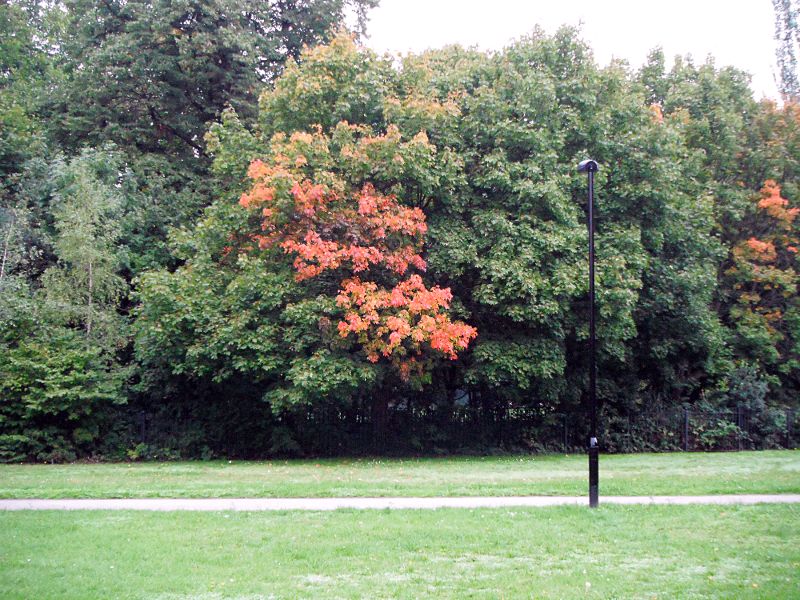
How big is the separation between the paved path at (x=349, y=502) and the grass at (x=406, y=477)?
0.49 metres

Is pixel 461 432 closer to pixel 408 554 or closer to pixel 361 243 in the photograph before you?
pixel 361 243

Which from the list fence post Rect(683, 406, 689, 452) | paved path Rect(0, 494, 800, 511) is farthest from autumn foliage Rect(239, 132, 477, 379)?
fence post Rect(683, 406, 689, 452)

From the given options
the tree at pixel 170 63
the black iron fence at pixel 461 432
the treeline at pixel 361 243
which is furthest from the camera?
the tree at pixel 170 63

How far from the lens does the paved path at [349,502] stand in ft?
39.5

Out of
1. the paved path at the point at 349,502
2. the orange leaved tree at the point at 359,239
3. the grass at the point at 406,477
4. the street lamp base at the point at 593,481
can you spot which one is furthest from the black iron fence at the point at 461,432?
the street lamp base at the point at 593,481

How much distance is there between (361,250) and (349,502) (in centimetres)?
742

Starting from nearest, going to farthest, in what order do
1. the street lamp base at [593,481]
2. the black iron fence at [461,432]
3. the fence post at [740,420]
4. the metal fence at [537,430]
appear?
1. the street lamp base at [593,481]
2. the black iron fence at [461,432]
3. the metal fence at [537,430]
4. the fence post at [740,420]

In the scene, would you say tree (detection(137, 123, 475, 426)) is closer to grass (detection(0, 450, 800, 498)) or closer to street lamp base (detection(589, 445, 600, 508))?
grass (detection(0, 450, 800, 498))

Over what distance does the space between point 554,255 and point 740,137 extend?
41.7ft

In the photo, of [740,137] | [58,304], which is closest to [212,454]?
[58,304]

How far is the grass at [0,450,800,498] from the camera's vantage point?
13.7 metres

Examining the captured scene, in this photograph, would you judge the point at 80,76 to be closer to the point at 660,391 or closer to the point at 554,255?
the point at 554,255

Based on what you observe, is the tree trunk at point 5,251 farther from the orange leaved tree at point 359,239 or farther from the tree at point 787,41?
the tree at point 787,41

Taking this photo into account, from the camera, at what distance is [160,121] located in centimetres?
2791
